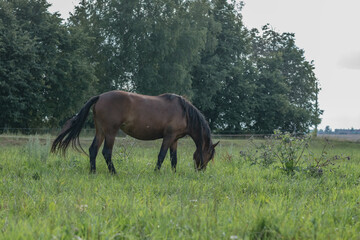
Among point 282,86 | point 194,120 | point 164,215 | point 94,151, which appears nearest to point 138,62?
point 282,86

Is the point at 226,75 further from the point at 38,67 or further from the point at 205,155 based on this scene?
the point at 205,155

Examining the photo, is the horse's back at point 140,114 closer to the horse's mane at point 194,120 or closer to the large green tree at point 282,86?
the horse's mane at point 194,120

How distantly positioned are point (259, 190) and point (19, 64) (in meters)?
25.3

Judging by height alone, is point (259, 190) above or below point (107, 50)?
below

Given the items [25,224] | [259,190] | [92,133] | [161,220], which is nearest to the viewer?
[25,224]

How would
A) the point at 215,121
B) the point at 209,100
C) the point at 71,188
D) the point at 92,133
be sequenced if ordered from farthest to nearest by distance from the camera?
the point at 215,121 < the point at 209,100 < the point at 92,133 < the point at 71,188

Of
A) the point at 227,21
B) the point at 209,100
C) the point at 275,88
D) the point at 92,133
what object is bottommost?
the point at 92,133

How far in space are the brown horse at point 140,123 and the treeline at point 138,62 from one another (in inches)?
783

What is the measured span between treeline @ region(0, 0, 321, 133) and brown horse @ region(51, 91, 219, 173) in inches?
783

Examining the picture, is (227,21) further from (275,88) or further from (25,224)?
(25,224)

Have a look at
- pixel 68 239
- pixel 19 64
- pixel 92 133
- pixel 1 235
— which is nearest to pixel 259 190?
pixel 68 239

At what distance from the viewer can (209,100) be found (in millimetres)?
37438

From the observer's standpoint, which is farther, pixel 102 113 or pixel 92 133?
pixel 92 133

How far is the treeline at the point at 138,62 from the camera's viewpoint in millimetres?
26875
